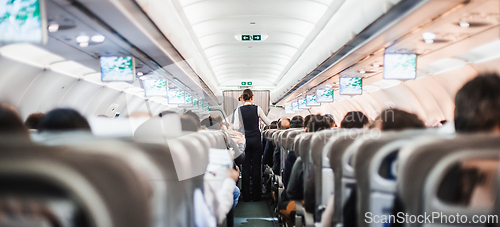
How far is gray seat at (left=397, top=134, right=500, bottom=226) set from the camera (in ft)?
3.76

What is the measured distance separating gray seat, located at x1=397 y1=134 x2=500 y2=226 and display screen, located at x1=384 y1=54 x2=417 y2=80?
23.8 ft

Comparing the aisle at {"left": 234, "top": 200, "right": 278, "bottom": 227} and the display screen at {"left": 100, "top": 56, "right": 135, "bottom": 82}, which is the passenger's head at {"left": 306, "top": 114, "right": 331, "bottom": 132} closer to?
the aisle at {"left": 234, "top": 200, "right": 278, "bottom": 227}

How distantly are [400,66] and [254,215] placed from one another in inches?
197

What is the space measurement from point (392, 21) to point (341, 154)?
362 centimetres

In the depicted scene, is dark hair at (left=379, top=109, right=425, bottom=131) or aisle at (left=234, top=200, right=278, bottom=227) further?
aisle at (left=234, top=200, right=278, bottom=227)

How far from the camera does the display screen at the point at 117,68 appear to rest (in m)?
7.48

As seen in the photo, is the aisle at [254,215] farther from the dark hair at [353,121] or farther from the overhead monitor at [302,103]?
the overhead monitor at [302,103]

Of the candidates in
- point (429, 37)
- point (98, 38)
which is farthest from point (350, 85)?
point (98, 38)

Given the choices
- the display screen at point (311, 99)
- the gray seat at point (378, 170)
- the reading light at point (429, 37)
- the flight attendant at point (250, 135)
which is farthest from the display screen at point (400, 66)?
the display screen at point (311, 99)

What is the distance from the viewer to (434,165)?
1172mm

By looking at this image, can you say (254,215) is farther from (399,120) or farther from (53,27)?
(53,27)

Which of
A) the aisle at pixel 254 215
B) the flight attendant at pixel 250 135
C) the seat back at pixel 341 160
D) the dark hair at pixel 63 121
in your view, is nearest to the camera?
the dark hair at pixel 63 121

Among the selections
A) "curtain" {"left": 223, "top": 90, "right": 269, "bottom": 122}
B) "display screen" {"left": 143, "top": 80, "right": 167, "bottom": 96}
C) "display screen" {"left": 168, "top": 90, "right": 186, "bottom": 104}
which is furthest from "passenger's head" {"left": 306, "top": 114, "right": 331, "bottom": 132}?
"curtain" {"left": 223, "top": 90, "right": 269, "bottom": 122}

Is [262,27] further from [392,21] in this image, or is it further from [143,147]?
[143,147]
